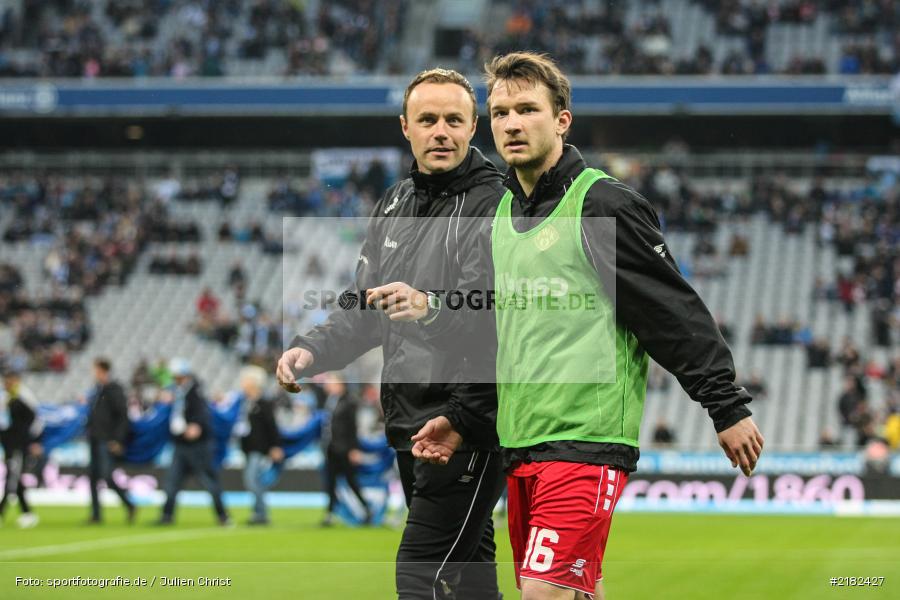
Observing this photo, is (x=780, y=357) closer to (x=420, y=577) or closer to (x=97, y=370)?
(x=97, y=370)

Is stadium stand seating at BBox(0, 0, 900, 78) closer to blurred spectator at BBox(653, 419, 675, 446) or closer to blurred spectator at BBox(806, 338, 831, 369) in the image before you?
blurred spectator at BBox(806, 338, 831, 369)

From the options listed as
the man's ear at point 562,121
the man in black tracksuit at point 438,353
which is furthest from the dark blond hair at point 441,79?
the man's ear at point 562,121

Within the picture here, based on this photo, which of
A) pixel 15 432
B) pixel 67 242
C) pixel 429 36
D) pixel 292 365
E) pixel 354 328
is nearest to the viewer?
pixel 292 365

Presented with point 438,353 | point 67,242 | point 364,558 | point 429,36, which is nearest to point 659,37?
point 429,36

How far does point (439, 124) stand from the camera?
568 cm

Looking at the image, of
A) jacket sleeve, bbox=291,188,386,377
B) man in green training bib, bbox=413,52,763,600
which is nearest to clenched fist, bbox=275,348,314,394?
jacket sleeve, bbox=291,188,386,377

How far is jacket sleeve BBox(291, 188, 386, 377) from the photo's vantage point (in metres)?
5.91

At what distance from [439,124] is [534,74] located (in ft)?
2.46

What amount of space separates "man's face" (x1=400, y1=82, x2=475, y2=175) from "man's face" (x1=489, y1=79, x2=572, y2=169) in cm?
62

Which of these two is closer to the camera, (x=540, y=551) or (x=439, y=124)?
(x=540, y=551)

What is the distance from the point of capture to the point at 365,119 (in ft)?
145

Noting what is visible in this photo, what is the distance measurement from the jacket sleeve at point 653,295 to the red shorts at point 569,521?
49 centimetres

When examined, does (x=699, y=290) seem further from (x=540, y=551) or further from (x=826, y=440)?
(x=540, y=551)

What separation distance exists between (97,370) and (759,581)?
35.5 feet
